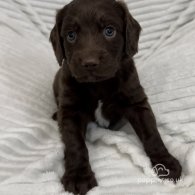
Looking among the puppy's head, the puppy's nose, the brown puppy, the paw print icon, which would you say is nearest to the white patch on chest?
the brown puppy

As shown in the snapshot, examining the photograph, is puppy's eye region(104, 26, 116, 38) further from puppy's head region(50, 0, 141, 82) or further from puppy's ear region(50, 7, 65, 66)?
puppy's ear region(50, 7, 65, 66)

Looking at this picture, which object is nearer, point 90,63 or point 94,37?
point 90,63

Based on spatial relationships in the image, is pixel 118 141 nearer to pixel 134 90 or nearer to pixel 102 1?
pixel 134 90

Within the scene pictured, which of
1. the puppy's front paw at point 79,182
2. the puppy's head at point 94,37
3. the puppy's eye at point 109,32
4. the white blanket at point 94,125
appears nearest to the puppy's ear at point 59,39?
the puppy's head at point 94,37

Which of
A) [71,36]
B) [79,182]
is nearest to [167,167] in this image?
[79,182]

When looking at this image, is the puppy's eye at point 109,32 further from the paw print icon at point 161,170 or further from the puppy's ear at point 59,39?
the paw print icon at point 161,170

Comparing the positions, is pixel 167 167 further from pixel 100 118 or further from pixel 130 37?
pixel 130 37

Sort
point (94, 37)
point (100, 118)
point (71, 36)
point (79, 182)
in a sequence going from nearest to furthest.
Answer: point (79, 182) → point (94, 37) → point (71, 36) → point (100, 118)

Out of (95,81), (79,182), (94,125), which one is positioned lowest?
(94,125)

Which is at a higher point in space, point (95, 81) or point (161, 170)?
point (95, 81)
